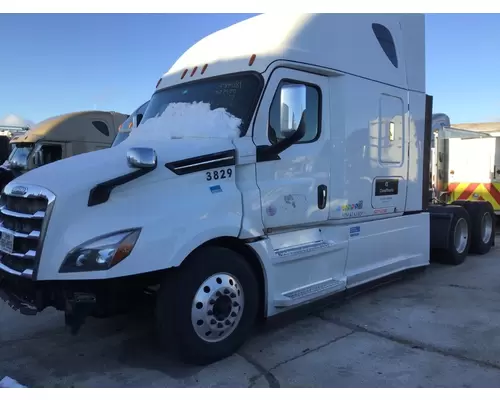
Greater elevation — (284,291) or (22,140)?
(22,140)

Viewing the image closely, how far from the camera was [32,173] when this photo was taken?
4.06m

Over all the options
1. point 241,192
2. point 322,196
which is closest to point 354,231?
point 322,196

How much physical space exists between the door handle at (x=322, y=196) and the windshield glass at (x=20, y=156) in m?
11.2

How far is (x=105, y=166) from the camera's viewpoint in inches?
151

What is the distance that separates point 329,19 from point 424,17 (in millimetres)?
2319

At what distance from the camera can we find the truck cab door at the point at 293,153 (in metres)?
4.41

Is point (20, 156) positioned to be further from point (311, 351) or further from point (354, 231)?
point (311, 351)

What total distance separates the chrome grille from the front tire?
1.03 metres

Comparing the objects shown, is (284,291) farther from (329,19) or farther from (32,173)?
(329,19)

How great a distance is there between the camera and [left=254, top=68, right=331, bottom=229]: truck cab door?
14.5 ft

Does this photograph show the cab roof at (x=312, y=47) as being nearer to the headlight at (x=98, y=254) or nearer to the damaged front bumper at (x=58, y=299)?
the headlight at (x=98, y=254)

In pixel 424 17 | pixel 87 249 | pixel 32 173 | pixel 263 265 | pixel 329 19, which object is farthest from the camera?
pixel 424 17

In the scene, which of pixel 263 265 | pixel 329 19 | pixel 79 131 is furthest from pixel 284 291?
pixel 79 131

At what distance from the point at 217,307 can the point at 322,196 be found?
1.76m
